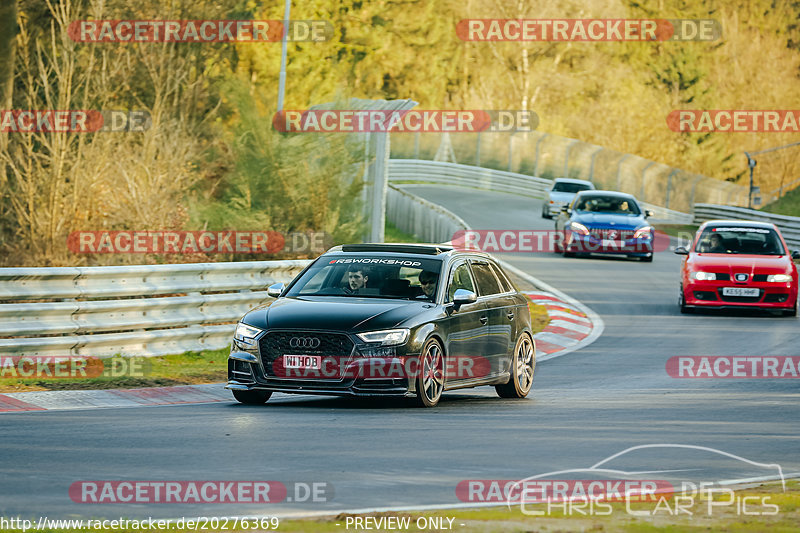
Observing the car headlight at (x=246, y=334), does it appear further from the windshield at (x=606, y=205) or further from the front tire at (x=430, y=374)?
the windshield at (x=606, y=205)

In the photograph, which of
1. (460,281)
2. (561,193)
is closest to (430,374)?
(460,281)

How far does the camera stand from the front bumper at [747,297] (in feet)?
76.0

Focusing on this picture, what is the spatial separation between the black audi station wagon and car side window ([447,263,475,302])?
0.5 inches

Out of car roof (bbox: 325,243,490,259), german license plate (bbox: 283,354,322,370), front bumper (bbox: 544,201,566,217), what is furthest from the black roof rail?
front bumper (bbox: 544,201,566,217)

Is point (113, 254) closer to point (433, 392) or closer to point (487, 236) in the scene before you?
point (433, 392)

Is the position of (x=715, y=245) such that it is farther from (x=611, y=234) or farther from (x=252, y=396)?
(x=252, y=396)

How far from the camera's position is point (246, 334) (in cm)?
1236

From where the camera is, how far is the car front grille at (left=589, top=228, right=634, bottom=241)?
3231 cm

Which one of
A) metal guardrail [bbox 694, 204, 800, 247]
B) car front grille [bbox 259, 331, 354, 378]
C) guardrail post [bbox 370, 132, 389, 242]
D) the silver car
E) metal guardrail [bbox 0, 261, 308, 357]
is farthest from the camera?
the silver car

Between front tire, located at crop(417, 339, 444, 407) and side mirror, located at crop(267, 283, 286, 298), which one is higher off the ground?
side mirror, located at crop(267, 283, 286, 298)

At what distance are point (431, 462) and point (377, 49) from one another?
2864 inches

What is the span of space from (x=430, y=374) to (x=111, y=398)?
3.07 m

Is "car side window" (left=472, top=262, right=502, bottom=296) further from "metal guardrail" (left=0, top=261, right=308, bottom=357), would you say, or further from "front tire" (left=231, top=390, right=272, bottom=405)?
"metal guardrail" (left=0, top=261, right=308, bottom=357)

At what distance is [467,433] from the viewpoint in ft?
35.5
